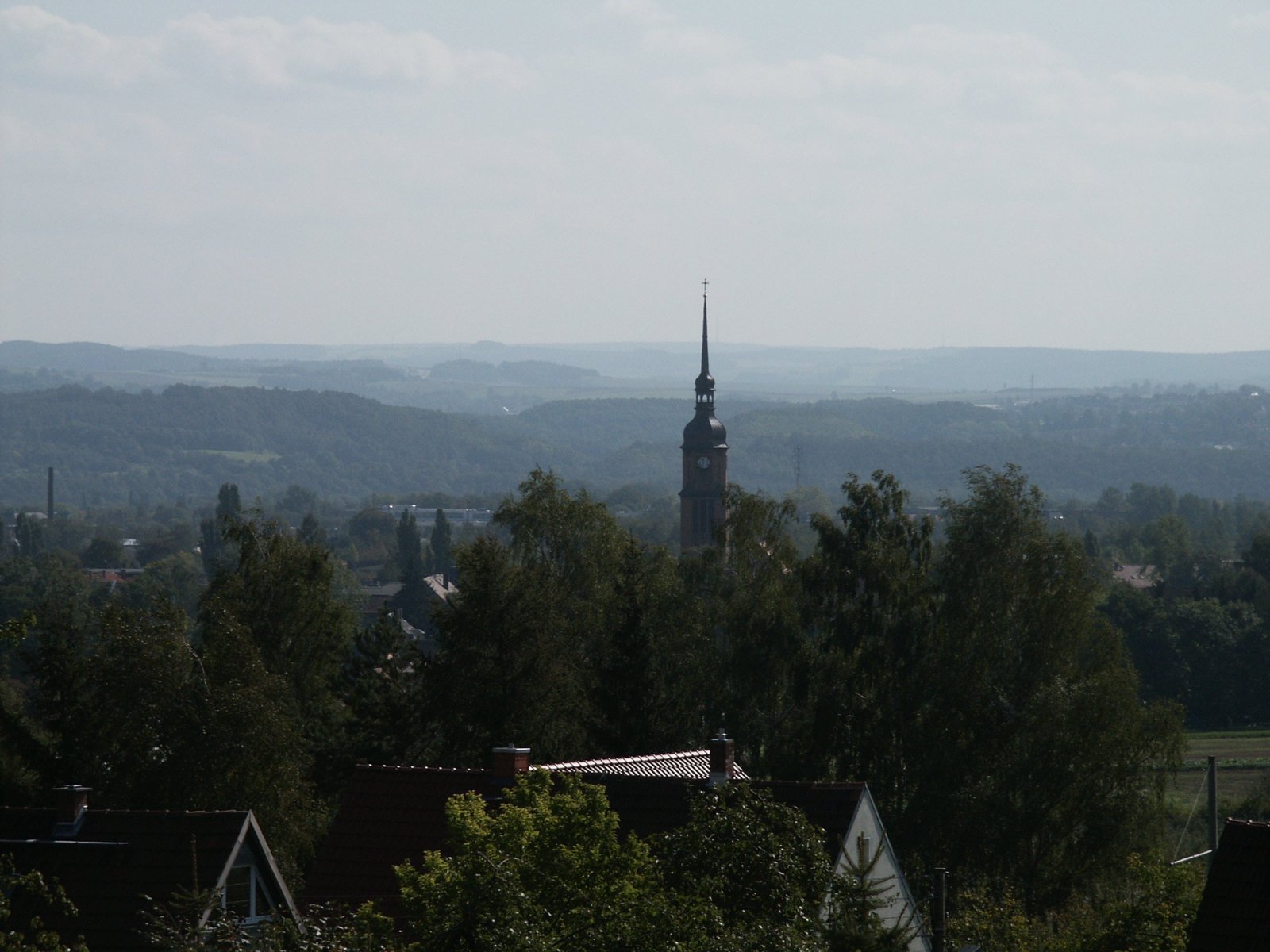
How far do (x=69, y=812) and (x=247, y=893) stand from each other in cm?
209

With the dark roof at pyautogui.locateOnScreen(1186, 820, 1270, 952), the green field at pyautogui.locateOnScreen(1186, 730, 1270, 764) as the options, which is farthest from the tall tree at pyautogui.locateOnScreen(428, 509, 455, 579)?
the dark roof at pyautogui.locateOnScreen(1186, 820, 1270, 952)

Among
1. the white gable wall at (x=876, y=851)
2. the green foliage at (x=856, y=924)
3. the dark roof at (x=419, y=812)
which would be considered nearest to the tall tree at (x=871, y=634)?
the white gable wall at (x=876, y=851)

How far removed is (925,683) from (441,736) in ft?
33.7

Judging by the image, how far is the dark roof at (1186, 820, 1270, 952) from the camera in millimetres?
16484

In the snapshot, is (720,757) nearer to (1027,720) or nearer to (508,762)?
(508,762)

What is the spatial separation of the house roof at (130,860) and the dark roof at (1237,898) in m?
8.50

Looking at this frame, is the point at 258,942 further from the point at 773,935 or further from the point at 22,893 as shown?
the point at 22,893

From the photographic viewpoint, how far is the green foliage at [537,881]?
13.8 metres

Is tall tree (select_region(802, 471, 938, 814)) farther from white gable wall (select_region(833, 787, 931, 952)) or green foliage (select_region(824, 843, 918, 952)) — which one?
green foliage (select_region(824, 843, 918, 952))

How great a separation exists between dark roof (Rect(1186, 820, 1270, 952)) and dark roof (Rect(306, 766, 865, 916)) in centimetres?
691

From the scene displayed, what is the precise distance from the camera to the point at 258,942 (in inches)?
501

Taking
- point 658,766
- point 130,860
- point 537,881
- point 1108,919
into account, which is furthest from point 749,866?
point 658,766

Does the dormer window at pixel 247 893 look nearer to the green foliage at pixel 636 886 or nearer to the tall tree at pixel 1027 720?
the green foliage at pixel 636 886

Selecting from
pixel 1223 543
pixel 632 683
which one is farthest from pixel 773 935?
pixel 1223 543
